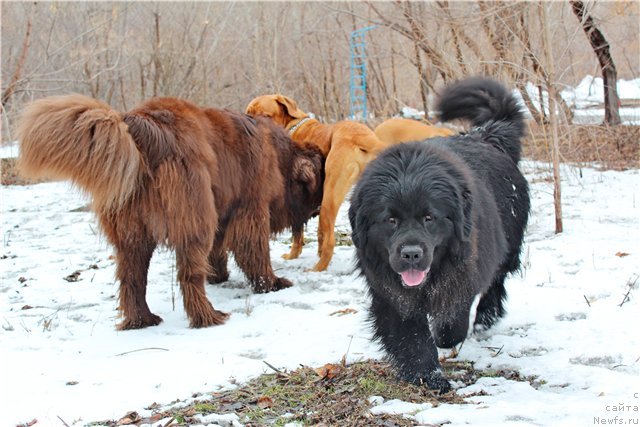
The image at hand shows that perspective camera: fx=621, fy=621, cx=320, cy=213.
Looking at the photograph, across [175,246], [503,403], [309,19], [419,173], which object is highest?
[309,19]

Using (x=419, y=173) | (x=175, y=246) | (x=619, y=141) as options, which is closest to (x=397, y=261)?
(x=419, y=173)

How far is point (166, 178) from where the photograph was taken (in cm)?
417

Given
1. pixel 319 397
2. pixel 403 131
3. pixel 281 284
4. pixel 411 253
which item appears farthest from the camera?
pixel 403 131

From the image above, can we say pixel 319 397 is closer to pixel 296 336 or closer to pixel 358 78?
pixel 296 336

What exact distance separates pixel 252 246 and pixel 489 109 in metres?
2.19

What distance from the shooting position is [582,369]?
3.19 metres

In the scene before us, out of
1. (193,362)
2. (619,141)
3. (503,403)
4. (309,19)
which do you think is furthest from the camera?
(309,19)

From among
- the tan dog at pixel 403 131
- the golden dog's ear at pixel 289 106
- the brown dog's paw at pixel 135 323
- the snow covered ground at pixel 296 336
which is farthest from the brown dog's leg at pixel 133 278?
the tan dog at pixel 403 131

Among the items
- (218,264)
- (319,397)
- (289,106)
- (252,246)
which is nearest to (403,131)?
(289,106)

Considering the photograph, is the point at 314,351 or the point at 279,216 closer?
the point at 314,351

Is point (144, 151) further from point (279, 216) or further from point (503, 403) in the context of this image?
point (503, 403)

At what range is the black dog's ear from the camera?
3127 millimetres

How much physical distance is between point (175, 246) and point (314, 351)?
1.24 meters

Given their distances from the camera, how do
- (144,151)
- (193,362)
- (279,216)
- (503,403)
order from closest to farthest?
(503,403), (193,362), (144,151), (279,216)
